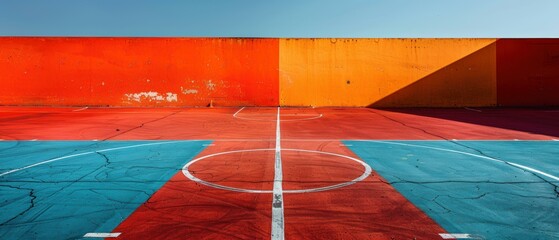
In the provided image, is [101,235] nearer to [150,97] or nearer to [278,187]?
[278,187]

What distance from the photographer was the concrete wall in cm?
2061

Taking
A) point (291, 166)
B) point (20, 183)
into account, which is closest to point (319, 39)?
point (291, 166)

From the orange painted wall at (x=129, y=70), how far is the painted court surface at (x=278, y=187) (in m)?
11.4

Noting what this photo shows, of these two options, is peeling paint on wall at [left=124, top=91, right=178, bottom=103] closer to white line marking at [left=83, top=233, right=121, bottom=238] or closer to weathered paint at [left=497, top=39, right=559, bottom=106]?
white line marking at [left=83, top=233, right=121, bottom=238]

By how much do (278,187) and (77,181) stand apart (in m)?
2.97

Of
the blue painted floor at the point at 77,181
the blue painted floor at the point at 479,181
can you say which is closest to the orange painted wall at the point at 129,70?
the blue painted floor at the point at 77,181

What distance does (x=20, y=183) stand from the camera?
5.18 meters

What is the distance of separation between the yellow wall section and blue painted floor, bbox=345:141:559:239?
12.6 m

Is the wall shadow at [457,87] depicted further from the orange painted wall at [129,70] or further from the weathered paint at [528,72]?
the orange painted wall at [129,70]

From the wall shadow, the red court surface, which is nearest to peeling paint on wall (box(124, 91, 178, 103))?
the red court surface

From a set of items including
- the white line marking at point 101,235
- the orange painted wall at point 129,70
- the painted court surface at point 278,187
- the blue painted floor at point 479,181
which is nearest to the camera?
the white line marking at point 101,235

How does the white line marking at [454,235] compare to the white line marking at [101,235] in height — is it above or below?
below

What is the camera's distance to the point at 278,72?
2117 centimetres

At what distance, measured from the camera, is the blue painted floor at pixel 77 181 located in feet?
12.3
